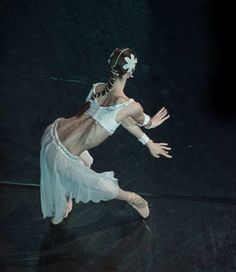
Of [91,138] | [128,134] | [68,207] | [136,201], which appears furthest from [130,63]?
[128,134]

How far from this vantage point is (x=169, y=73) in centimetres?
343

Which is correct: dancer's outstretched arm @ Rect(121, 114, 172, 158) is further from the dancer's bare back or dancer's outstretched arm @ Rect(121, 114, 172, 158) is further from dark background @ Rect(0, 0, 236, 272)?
dark background @ Rect(0, 0, 236, 272)

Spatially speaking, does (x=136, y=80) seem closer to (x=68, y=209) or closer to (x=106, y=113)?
(x=68, y=209)

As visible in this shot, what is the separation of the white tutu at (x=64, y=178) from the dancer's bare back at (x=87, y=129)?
0.09ft

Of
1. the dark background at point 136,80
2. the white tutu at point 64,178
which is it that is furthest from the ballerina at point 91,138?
the dark background at point 136,80

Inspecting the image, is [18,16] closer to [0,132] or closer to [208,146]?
[0,132]

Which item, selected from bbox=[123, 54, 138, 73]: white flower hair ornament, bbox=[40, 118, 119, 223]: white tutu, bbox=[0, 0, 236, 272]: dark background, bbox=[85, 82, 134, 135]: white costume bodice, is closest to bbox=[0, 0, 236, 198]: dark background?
bbox=[0, 0, 236, 272]: dark background

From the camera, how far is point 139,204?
8.40ft

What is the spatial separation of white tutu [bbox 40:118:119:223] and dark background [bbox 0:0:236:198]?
383 millimetres

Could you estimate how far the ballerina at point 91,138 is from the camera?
86.1 inches

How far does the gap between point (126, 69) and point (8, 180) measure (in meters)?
0.91

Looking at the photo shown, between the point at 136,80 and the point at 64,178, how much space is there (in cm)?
117

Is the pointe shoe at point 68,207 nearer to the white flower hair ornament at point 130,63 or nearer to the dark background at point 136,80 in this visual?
the dark background at point 136,80

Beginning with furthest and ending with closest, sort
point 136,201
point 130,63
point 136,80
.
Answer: point 136,80
point 136,201
point 130,63
